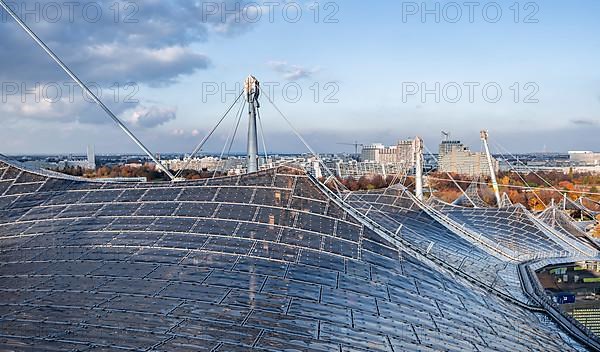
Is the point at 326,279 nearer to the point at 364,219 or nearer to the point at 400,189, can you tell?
the point at 364,219

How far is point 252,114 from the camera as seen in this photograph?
36.2 m

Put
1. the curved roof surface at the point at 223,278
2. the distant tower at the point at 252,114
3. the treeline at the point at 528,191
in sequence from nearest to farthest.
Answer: the curved roof surface at the point at 223,278 < the distant tower at the point at 252,114 < the treeline at the point at 528,191

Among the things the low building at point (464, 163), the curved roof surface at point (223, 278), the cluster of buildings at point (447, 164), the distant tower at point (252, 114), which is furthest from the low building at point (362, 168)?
the curved roof surface at point (223, 278)

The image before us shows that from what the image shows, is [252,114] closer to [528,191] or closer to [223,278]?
[223,278]

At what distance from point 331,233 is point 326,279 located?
409 cm

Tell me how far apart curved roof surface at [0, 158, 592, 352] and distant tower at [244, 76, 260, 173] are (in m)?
10.3

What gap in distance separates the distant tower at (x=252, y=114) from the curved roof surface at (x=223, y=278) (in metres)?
10.3

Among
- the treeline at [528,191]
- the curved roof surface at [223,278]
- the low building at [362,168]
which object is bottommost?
the treeline at [528,191]

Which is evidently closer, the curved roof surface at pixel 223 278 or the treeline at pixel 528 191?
the curved roof surface at pixel 223 278

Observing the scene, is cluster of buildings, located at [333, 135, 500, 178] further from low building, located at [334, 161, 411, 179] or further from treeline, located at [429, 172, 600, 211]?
treeline, located at [429, 172, 600, 211]

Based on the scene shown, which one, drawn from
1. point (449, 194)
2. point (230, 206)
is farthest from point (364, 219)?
point (449, 194)

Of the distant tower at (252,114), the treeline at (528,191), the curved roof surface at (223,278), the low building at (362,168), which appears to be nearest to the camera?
the curved roof surface at (223,278)

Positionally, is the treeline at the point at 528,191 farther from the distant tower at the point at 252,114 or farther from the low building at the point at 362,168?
the distant tower at the point at 252,114

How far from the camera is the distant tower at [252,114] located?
36281 millimetres
